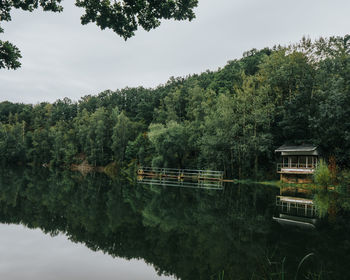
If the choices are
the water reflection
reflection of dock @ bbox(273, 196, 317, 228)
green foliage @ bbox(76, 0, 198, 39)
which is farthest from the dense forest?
the water reflection

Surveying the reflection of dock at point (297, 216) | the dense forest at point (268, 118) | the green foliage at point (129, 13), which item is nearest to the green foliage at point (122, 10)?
the green foliage at point (129, 13)

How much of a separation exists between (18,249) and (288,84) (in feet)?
106

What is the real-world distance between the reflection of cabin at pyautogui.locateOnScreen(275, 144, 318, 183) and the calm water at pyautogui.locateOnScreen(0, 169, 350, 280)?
18.8m

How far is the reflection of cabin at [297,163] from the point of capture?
27812 millimetres

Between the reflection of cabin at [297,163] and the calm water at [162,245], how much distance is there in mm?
18840

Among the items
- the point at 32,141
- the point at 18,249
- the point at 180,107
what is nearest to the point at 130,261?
the point at 18,249

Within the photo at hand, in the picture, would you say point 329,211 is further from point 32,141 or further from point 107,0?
point 32,141

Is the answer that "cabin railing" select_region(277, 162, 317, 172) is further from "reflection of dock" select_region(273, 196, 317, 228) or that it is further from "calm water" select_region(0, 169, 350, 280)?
"calm water" select_region(0, 169, 350, 280)

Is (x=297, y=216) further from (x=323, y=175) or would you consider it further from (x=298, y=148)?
(x=298, y=148)

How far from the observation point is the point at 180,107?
53.2 metres

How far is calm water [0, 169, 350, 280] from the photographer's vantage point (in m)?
4.92

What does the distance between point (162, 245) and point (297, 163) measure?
27624 mm

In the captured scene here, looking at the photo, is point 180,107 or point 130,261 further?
point 180,107

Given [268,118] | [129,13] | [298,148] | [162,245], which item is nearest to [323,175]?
[298,148]
